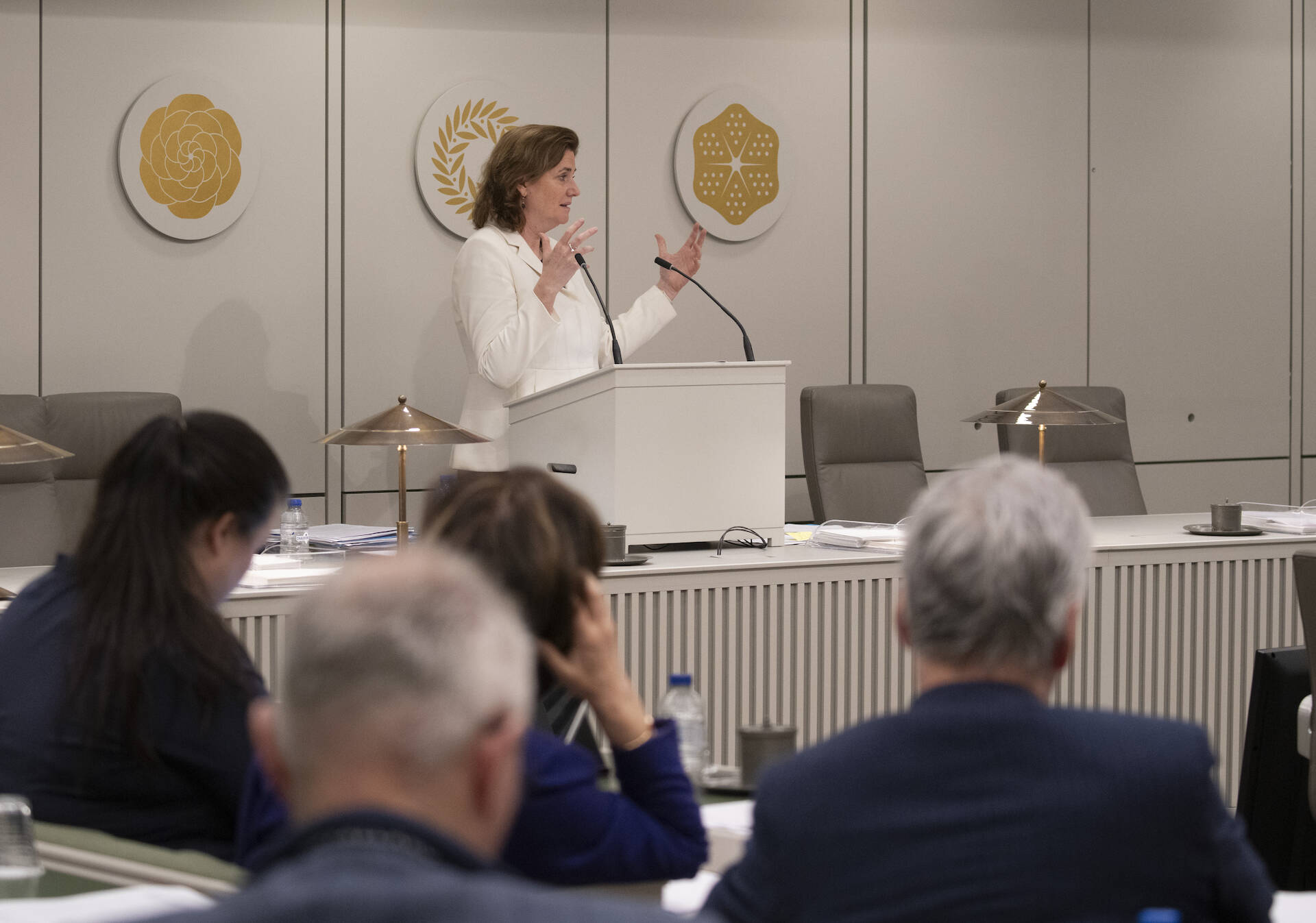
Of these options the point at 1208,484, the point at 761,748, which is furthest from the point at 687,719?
the point at 1208,484

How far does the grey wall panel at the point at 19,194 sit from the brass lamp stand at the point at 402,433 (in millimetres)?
2174

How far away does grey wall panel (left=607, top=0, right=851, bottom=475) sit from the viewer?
18.5 ft

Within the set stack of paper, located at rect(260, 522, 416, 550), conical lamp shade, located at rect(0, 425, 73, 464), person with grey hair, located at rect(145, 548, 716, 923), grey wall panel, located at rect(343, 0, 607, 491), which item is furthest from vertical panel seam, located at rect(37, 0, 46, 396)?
person with grey hair, located at rect(145, 548, 716, 923)

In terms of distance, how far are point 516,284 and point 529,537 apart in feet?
8.57

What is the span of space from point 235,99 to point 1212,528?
3.53 metres

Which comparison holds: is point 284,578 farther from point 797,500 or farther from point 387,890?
point 797,500

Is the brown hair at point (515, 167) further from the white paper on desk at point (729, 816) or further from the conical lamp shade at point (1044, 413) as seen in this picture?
the white paper on desk at point (729, 816)

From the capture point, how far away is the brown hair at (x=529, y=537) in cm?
139

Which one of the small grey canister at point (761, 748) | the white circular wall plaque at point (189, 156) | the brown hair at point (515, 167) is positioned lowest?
the small grey canister at point (761, 748)

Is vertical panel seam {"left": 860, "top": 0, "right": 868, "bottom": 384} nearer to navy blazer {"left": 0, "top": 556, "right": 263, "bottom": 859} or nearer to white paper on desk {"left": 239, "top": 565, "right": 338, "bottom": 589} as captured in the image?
white paper on desk {"left": 239, "top": 565, "right": 338, "bottom": 589}

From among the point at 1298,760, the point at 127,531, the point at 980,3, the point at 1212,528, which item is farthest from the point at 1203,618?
the point at 980,3

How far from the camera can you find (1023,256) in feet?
20.1

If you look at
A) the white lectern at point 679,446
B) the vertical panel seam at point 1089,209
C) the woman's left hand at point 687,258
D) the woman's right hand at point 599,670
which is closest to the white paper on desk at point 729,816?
the woman's right hand at point 599,670

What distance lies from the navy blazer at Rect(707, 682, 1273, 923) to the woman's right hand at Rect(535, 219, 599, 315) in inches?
101
